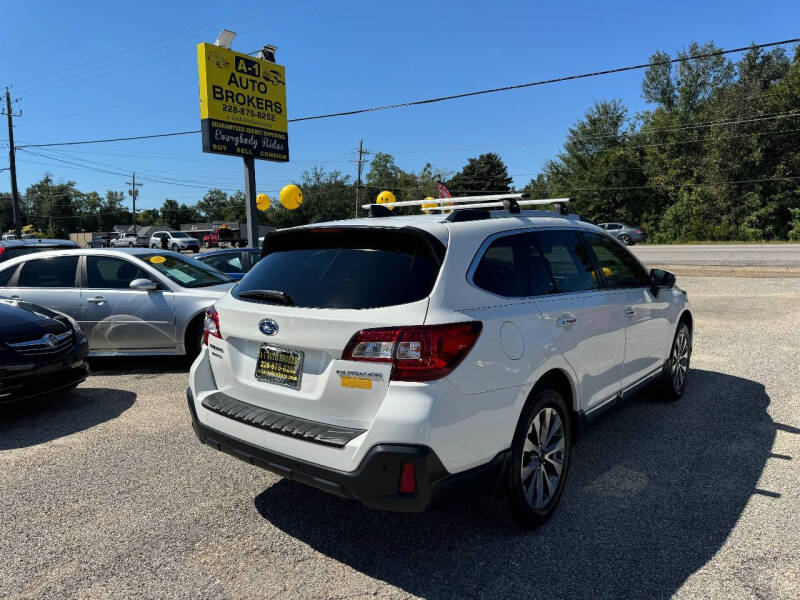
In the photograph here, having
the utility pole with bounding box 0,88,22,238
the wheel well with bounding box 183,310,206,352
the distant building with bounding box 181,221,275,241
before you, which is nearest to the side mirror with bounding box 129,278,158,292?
the wheel well with bounding box 183,310,206,352

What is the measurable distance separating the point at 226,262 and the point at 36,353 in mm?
6347

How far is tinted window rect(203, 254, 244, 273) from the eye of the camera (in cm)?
1067

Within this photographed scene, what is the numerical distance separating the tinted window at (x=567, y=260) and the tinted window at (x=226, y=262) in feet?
26.8

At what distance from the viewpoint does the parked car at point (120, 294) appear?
6.30 m

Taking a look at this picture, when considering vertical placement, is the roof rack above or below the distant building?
below

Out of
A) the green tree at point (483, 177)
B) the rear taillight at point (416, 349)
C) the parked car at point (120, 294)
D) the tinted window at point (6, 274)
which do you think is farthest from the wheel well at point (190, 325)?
the green tree at point (483, 177)

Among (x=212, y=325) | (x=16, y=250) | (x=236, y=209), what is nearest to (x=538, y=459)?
(x=212, y=325)

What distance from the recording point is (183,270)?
22.9ft

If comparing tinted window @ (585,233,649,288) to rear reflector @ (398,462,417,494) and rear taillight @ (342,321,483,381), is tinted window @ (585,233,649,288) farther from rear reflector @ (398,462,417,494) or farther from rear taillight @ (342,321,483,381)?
rear reflector @ (398,462,417,494)

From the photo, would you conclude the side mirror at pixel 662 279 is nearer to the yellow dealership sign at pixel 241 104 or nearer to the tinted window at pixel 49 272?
the tinted window at pixel 49 272

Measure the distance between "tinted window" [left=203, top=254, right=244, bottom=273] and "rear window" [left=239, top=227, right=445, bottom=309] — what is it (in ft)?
26.3

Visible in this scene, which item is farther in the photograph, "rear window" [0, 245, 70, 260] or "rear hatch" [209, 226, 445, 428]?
"rear window" [0, 245, 70, 260]

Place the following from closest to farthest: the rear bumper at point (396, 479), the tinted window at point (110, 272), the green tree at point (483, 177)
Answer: the rear bumper at point (396, 479)
the tinted window at point (110, 272)
the green tree at point (483, 177)

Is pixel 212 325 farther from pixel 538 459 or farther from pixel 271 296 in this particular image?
pixel 538 459
